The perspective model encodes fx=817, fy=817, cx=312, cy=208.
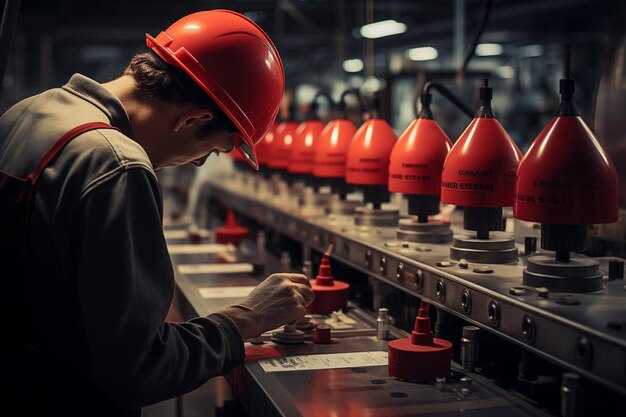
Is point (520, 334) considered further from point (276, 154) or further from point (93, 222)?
point (276, 154)

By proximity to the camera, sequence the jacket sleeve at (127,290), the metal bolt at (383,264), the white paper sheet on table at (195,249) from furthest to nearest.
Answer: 1. the white paper sheet on table at (195,249)
2. the metal bolt at (383,264)
3. the jacket sleeve at (127,290)

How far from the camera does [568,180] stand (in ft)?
5.35

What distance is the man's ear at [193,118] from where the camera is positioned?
1717 millimetres

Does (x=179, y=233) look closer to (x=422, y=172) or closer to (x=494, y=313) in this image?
(x=422, y=172)

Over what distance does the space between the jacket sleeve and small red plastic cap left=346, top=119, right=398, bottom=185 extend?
51.7 inches

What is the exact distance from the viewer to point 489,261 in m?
2.05

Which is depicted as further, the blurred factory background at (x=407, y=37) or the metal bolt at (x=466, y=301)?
the blurred factory background at (x=407, y=37)

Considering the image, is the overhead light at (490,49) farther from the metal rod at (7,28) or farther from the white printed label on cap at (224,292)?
the metal rod at (7,28)

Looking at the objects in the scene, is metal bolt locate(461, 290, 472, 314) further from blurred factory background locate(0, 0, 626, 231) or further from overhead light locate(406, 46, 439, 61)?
overhead light locate(406, 46, 439, 61)

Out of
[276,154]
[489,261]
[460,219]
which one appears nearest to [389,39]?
[276,154]

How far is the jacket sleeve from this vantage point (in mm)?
1475

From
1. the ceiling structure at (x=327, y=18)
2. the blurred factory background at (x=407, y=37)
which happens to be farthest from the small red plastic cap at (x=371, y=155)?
the ceiling structure at (x=327, y=18)

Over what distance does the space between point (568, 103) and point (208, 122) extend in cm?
78

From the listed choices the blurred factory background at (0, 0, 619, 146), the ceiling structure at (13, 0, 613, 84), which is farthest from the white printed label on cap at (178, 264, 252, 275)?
the ceiling structure at (13, 0, 613, 84)
